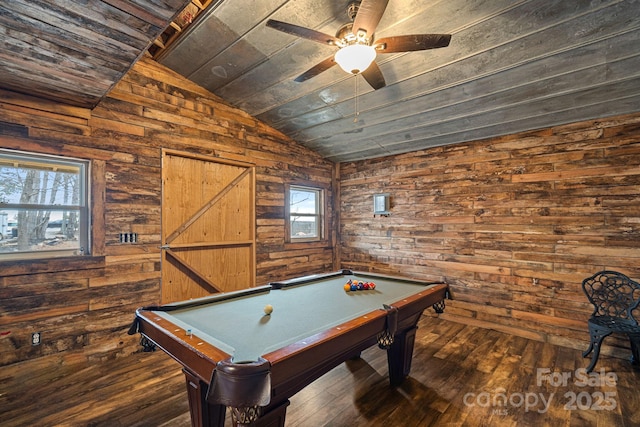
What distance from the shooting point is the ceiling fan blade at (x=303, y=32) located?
1.86m

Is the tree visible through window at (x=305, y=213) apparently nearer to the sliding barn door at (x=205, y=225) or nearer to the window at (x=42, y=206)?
the sliding barn door at (x=205, y=225)

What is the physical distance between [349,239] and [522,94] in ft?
10.5

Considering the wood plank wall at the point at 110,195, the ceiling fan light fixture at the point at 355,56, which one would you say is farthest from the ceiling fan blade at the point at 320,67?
the wood plank wall at the point at 110,195

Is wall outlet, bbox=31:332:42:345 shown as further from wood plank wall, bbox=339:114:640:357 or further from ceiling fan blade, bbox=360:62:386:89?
wood plank wall, bbox=339:114:640:357

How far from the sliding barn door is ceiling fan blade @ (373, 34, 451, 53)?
2.59m

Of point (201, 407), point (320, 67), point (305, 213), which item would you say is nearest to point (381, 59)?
point (320, 67)

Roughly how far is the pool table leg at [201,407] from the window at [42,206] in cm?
223

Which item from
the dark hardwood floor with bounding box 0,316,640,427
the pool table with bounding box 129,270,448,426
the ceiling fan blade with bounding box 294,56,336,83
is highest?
the ceiling fan blade with bounding box 294,56,336,83

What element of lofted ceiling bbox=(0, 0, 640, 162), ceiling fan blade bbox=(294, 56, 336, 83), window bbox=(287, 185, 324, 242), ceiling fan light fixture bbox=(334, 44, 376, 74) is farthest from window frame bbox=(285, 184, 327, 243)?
ceiling fan light fixture bbox=(334, 44, 376, 74)

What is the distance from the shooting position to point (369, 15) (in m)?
1.76

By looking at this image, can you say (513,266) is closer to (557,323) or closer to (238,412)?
(557,323)

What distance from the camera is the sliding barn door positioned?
3.48 meters

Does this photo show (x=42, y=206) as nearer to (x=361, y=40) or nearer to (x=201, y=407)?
(x=201, y=407)

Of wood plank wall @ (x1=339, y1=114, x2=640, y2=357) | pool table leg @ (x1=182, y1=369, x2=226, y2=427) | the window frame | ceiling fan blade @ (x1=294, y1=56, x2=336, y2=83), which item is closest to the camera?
pool table leg @ (x1=182, y1=369, x2=226, y2=427)
